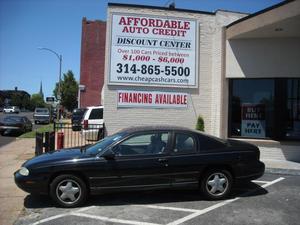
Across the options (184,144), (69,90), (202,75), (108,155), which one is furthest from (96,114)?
(69,90)

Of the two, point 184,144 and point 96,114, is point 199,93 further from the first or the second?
point 96,114

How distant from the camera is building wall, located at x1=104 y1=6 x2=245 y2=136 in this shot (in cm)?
1301

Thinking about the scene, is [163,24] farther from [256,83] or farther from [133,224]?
[133,224]

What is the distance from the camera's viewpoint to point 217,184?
7.50m

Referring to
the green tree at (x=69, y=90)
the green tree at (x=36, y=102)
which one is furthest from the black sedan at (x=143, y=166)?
the green tree at (x=36, y=102)

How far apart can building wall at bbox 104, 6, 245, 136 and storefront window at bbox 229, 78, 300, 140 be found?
1.87 feet

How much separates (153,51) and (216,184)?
22.0 feet

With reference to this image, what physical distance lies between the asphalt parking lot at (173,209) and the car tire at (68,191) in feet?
0.46

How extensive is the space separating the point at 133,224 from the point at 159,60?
→ 795cm

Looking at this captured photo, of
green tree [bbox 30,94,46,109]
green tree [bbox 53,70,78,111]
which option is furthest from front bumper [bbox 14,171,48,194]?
green tree [bbox 30,94,46,109]

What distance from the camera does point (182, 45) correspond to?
1332cm

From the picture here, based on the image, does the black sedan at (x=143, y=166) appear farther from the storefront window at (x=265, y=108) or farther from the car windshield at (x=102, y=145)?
the storefront window at (x=265, y=108)

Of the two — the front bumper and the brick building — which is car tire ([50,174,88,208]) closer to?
the front bumper

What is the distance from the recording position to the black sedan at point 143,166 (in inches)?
274
